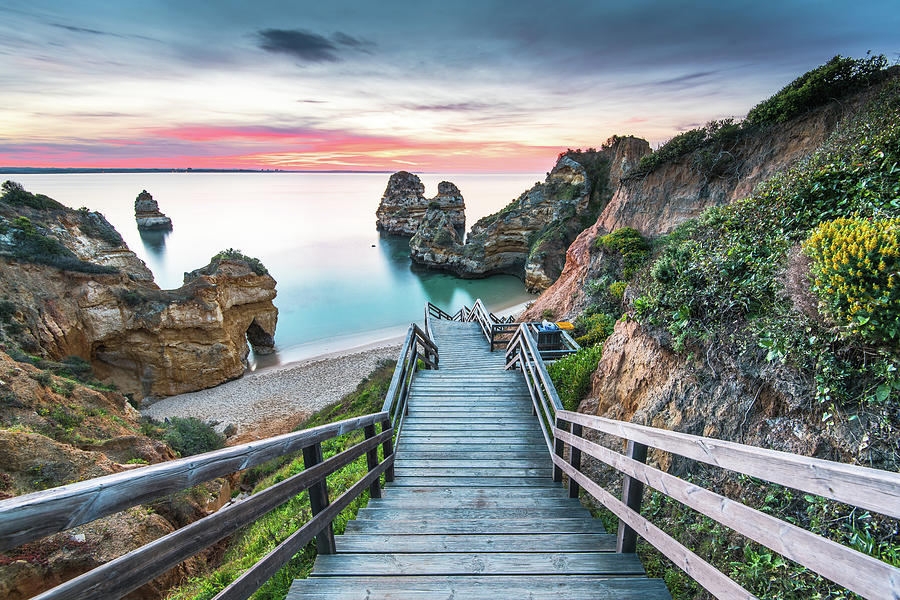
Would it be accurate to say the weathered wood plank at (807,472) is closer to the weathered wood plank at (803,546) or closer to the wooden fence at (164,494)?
the weathered wood plank at (803,546)

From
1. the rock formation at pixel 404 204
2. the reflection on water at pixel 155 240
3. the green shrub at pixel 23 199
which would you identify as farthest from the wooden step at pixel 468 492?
the rock formation at pixel 404 204

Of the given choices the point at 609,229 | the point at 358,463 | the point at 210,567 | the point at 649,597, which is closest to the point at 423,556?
the point at 649,597

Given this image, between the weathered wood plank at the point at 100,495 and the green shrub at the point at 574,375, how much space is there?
5470 mm

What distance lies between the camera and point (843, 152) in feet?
17.0

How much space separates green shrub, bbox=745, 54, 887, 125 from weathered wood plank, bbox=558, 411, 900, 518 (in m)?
11.5

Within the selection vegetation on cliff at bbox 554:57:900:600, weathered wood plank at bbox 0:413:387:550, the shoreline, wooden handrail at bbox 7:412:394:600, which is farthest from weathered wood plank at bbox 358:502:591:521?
the shoreline

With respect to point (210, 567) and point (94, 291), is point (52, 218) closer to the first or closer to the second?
point (94, 291)

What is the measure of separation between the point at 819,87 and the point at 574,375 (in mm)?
9609

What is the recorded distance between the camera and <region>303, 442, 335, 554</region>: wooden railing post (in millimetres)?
2446

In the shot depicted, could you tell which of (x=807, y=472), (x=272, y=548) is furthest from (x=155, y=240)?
(x=807, y=472)

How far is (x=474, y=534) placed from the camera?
3.09 metres

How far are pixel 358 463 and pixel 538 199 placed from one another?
1477 inches

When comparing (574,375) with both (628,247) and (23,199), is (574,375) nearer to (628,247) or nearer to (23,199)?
(628,247)

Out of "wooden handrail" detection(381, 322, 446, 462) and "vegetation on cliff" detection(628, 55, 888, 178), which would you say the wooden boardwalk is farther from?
"vegetation on cliff" detection(628, 55, 888, 178)
